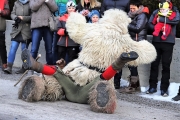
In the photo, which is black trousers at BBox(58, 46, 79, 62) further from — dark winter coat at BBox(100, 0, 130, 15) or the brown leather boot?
the brown leather boot

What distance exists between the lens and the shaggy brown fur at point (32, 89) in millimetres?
6688

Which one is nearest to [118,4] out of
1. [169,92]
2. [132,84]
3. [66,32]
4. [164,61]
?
[66,32]

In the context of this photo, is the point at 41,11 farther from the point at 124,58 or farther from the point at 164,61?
the point at 124,58

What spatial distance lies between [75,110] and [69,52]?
2.80 m

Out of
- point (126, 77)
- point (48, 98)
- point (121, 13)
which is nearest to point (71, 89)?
point (48, 98)

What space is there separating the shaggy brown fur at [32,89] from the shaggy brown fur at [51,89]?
0.35 ft

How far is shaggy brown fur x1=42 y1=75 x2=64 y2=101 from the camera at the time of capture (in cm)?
691

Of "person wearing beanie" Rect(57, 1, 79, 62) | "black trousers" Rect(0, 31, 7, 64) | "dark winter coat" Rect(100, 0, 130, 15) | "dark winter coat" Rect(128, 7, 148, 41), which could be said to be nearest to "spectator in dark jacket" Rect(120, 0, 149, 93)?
"dark winter coat" Rect(128, 7, 148, 41)

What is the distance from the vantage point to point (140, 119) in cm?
628

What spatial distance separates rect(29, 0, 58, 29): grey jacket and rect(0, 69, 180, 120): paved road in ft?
5.79

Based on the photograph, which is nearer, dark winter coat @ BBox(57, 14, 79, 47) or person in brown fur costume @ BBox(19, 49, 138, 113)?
person in brown fur costume @ BBox(19, 49, 138, 113)

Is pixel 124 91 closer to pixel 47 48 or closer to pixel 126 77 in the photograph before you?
pixel 126 77

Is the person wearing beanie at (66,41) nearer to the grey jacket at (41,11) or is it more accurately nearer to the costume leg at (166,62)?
the grey jacket at (41,11)

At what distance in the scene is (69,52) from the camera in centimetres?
909
